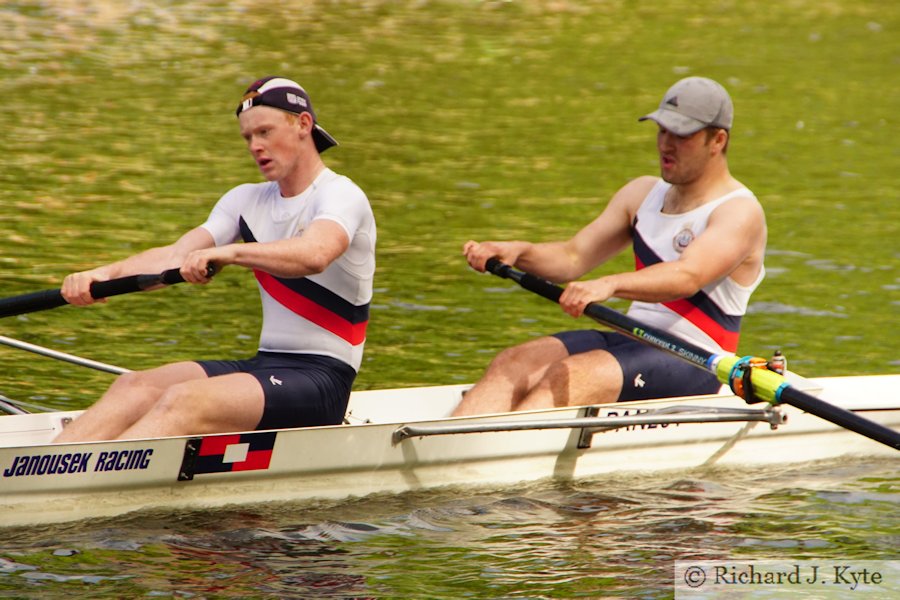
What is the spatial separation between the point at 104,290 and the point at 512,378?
7.38ft

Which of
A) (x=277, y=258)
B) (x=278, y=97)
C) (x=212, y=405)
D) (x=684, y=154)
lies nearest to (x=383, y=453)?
(x=212, y=405)

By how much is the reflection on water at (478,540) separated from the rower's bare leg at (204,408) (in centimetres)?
51

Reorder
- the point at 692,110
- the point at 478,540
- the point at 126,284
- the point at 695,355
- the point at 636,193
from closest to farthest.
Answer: the point at 126,284 < the point at 478,540 < the point at 695,355 < the point at 692,110 < the point at 636,193

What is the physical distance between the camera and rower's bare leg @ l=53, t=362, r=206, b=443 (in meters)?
7.45

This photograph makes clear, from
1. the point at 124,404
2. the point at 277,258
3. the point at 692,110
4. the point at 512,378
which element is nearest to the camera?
the point at 277,258

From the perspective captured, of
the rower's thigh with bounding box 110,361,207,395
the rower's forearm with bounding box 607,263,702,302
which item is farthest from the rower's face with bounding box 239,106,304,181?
the rower's forearm with bounding box 607,263,702,302

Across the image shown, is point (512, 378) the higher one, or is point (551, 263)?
point (551, 263)

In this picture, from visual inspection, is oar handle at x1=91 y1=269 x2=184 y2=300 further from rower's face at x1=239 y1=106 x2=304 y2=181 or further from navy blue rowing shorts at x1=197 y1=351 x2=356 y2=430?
rower's face at x1=239 y1=106 x2=304 y2=181

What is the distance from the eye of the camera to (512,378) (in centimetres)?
831

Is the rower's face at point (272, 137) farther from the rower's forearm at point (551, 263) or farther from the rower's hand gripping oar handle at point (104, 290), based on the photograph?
the rower's forearm at point (551, 263)

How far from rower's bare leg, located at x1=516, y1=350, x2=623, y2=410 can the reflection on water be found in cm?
51

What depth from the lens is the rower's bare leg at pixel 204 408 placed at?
7324 mm

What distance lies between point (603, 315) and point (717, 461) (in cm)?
137

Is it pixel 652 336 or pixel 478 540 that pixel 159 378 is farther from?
pixel 652 336
